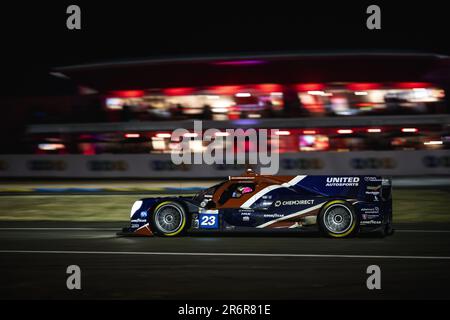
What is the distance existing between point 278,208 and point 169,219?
2013mm

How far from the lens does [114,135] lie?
36.1 meters

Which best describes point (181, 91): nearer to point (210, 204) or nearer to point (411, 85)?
point (411, 85)

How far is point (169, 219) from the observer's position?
1314 centimetres

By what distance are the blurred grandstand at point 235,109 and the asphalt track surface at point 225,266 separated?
18.1m

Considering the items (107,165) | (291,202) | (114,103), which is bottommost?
(291,202)

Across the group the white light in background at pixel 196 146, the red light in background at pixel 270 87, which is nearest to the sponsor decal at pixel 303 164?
the white light in background at pixel 196 146

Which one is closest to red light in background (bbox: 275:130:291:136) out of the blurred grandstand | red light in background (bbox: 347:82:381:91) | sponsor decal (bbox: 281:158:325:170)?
the blurred grandstand

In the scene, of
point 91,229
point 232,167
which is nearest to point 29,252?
point 91,229

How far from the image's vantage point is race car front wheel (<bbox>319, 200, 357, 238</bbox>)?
12.5m

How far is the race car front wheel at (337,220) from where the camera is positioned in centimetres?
1246

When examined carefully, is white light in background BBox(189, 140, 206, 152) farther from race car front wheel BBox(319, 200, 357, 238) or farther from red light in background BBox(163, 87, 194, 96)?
race car front wheel BBox(319, 200, 357, 238)

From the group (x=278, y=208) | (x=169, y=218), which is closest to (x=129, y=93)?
(x=169, y=218)
